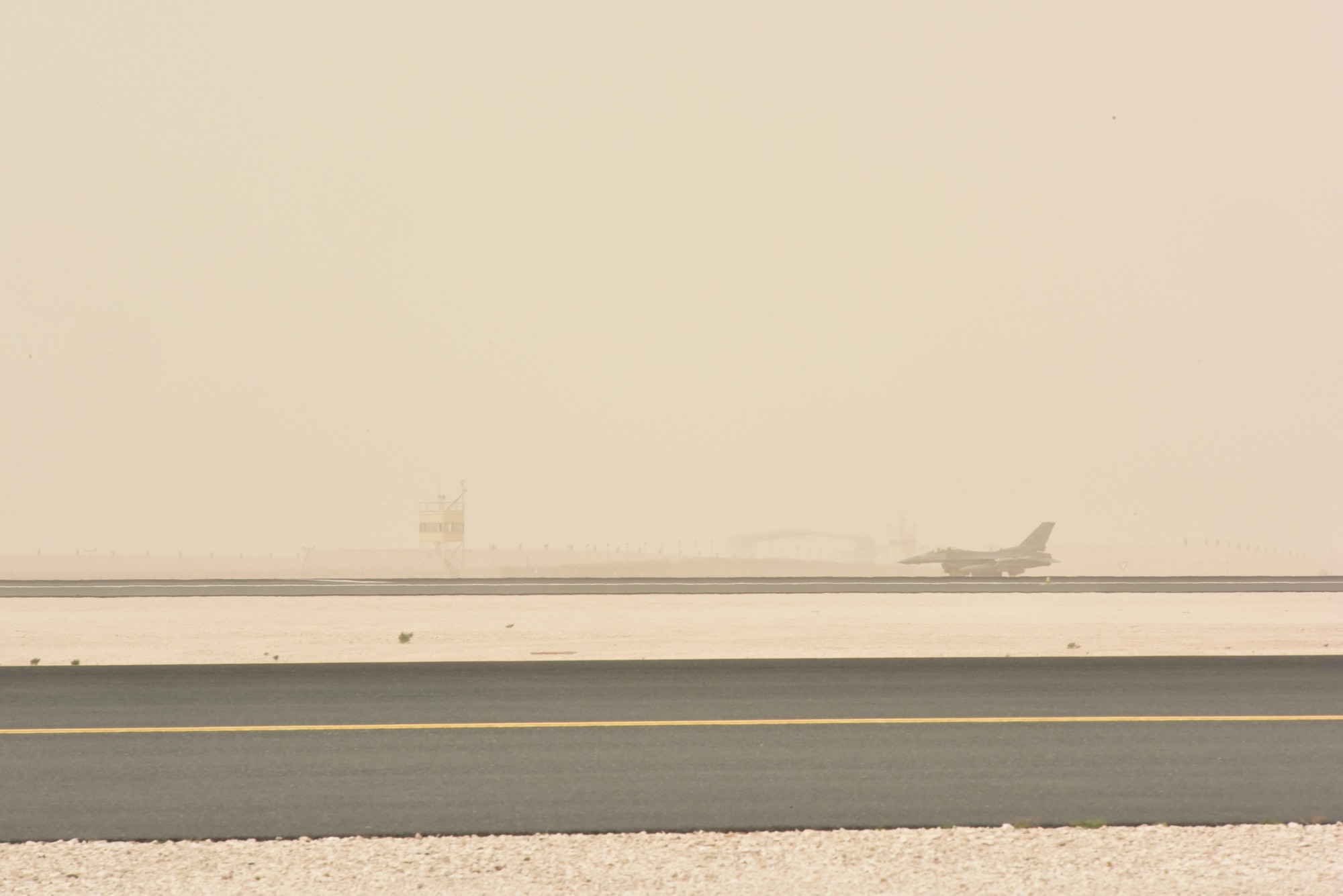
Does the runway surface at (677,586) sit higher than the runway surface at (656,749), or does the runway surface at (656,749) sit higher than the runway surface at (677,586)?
the runway surface at (656,749)

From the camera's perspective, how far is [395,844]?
317 inches

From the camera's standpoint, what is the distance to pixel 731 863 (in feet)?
25.0

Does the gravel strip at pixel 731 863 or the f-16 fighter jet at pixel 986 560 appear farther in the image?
the f-16 fighter jet at pixel 986 560

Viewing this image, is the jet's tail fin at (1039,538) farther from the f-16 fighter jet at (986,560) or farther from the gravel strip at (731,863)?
the gravel strip at (731,863)

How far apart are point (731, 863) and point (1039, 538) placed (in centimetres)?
5575

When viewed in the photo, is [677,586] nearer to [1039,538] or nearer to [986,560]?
[986,560]

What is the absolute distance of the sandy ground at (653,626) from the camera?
21234 mm

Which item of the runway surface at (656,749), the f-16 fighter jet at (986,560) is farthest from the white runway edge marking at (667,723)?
the f-16 fighter jet at (986,560)

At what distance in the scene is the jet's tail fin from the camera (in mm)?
58938

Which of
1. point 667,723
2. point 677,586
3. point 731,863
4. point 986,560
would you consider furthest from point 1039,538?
point 731,863

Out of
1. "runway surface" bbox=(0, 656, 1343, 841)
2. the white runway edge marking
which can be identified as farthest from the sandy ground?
the white runway edge marking

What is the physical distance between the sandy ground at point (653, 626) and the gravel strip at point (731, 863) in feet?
37.2

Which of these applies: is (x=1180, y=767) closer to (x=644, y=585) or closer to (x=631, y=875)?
(x=631, y=875)

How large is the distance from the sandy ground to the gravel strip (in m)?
11.3
